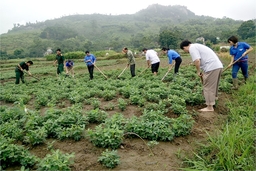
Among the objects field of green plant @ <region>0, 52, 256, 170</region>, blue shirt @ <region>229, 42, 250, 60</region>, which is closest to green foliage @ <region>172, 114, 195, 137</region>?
field of green plant @ <region>0, 52, 256, 170</region>

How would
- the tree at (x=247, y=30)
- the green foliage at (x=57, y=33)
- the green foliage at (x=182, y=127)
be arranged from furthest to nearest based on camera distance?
the green foliage at (x=57, y=33) < the tree at (x=247, y=30) < the green foliage at (x=182, y=127)

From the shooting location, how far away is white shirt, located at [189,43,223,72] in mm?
5234

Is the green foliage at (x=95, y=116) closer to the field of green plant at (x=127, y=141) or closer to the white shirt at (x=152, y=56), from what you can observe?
the field of green plant at (x=127, y=141)

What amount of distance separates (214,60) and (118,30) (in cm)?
13380

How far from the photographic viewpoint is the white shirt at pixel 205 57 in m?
5.23

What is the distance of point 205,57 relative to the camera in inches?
209

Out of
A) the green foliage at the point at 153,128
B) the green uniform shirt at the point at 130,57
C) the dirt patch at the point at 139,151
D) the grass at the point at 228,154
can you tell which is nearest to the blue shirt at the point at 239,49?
the dirt patch at the point at 139,151

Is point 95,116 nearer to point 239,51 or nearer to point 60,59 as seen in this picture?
point 239,51

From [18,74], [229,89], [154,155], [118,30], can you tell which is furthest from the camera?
[118,30]

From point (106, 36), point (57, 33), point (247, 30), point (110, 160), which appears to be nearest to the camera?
point (110, 160)

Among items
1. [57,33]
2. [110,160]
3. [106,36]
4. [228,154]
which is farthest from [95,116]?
[106,36]

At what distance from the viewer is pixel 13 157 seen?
3.07 metres

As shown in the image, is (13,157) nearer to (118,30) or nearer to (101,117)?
(101,117)

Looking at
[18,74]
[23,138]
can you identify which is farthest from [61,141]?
[18,74]
